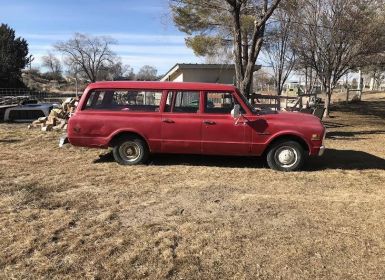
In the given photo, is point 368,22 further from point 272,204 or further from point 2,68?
point 2,68

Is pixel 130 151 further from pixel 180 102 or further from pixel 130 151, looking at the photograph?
pixel 180 102

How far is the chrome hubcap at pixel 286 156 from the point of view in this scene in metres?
8.91

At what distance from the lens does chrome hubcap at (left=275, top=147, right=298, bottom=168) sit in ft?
29.2

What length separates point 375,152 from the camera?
38.3 feet

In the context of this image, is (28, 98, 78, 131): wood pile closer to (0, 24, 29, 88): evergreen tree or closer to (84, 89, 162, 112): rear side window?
(84, 89, 162, 112): rear side window

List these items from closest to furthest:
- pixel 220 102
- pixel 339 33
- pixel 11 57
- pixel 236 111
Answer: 1. pixel 236 111
2. pixel 220 102
3. pixel 339 33
4. pixel 11 57

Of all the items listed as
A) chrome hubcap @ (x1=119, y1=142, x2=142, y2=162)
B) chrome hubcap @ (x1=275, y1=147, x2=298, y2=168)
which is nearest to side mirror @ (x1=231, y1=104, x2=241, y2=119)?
chrome hubcap @ (x1=275, y1=147, x2=298, y2=168)

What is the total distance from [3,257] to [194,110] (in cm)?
517

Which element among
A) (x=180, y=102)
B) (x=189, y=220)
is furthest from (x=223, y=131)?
(x=189, y=220)

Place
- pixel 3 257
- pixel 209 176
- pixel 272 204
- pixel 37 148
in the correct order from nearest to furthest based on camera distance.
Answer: pixel 3 257
pixel 272 204
pixel 209 176
pixel 37 148

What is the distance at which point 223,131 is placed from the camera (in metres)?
8.91

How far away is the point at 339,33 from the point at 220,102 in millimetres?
13836

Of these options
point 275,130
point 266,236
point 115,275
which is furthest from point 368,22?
point 115,275

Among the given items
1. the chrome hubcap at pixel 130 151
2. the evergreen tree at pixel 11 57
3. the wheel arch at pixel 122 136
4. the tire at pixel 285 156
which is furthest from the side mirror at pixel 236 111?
the evergreen tree at pixel 11 57
